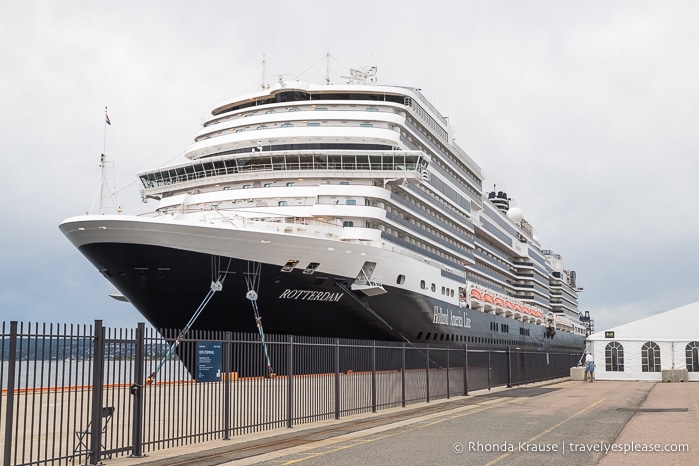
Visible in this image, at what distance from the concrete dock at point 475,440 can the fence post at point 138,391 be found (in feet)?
0.86

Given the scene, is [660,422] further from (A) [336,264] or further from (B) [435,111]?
(B) [435,111]

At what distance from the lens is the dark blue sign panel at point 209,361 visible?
13.8 m

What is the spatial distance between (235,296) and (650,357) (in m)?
25.7

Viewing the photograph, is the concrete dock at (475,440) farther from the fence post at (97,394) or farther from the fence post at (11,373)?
the fence post at (11,373)

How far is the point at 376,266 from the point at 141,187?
14.9 m

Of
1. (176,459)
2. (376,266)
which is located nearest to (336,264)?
(376,266)

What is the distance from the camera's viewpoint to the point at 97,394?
11.2 m

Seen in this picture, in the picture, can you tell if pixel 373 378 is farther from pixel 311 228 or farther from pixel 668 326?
pixel 668 326

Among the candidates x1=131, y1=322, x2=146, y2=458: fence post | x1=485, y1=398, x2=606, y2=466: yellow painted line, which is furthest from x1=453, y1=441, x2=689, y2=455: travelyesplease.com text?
x1=131, y1=322, x2=146, y2=458: fence post

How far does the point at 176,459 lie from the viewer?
38.7ft

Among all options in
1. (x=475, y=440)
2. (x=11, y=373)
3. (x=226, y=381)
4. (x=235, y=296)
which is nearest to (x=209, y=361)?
(x=226, y=381)

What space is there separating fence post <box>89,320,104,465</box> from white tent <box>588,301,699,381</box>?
36.7 metres

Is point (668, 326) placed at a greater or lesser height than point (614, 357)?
greater

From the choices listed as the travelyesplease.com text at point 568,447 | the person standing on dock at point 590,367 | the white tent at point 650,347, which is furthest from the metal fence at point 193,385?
the white tent at point 650,347
